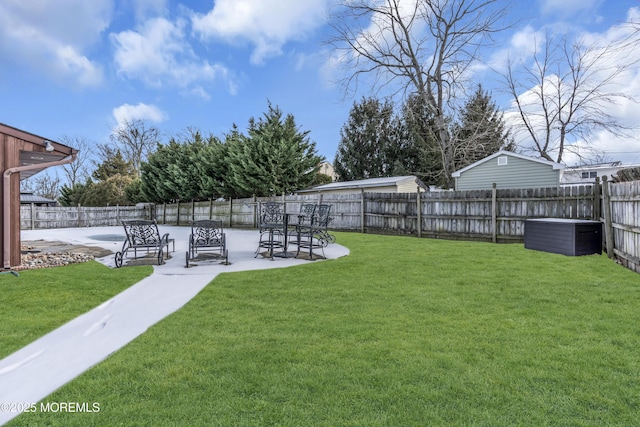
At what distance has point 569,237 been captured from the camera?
7012mm

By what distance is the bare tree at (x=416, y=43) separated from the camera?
18.6 metres

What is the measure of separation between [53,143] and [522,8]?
20289 mm

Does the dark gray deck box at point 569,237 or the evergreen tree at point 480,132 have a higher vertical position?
the evergreen tree at point 480,132

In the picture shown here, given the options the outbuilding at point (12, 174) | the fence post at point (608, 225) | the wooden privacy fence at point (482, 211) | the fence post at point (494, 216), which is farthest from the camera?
the fence post at point (494, 216)

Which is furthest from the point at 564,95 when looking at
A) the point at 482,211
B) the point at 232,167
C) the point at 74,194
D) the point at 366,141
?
the point at 74,194

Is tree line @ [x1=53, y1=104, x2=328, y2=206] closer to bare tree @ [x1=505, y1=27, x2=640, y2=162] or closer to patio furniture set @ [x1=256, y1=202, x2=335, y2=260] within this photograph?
patio furniture set @ [x1=256, y1=202, x2=335, y2=260]

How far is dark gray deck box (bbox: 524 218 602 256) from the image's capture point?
6961 mm

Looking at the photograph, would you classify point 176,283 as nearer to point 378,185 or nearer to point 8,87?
point 378,185

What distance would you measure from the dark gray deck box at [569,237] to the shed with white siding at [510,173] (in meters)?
6.19

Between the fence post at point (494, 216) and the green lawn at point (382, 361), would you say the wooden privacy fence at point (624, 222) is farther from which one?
the fence post at point (494, 216)

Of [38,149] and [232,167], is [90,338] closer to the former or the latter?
[38,149]

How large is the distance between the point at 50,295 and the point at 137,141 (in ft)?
114

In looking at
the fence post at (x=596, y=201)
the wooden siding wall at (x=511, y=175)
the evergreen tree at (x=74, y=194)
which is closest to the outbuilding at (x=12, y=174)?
the fence post at (x=596, y=201)

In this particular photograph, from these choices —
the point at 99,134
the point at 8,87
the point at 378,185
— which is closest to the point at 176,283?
the point at 378,185
